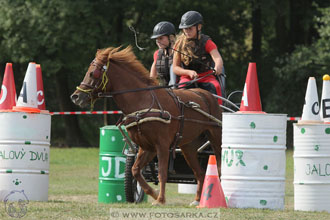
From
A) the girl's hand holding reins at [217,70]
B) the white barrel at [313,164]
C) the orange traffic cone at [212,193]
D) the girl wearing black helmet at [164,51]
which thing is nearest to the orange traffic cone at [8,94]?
the girl wearing black helmet at [164,51]

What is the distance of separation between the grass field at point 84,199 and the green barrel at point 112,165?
0.27 meters

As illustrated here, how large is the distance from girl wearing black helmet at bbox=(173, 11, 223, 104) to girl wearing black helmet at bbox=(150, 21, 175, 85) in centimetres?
21

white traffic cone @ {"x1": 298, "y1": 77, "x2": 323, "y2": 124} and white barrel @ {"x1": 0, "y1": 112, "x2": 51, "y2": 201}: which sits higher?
white traffic cone @ {"x1": 298, "y1": 77, "x2": 323, "y2": 124}

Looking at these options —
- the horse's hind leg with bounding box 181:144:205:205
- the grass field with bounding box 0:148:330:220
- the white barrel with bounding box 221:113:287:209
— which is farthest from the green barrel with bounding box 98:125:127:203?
the white barrel with bounding box 221:113:287:209

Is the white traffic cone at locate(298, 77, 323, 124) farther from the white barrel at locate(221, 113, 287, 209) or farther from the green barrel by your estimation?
the green barrel

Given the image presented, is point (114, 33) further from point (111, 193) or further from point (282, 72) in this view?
point (111, 193)

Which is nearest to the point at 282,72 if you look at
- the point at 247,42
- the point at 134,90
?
the point at 247,42

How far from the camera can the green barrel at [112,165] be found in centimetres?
1205

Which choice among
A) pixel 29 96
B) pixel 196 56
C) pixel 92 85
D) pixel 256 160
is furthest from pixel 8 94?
pixel 256 160

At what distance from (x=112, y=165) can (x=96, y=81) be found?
2387 millimetres

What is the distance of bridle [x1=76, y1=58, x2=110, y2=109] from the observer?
10016 mm

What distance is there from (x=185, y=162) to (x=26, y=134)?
2327mm

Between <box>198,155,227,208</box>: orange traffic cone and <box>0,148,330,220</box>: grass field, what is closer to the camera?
<box>0,148,330,220</box>: grass field

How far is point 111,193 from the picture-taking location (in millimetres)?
12047
